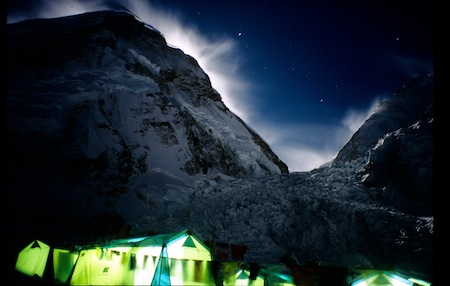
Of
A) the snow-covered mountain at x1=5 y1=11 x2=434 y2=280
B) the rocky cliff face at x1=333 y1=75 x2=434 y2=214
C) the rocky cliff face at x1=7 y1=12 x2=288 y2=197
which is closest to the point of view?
the snow-covered mountain at x1=5 y1=11 x2=434 y2=280

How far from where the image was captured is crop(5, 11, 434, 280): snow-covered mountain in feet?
61.3

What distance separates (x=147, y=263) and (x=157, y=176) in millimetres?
21909

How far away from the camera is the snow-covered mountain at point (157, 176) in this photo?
18.7 m

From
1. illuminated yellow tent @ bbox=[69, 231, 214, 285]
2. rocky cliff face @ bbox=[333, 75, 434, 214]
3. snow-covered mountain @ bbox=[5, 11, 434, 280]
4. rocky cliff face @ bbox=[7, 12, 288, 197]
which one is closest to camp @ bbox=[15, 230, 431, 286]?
illuminated yellow tent @ bbox=[69, 231, 214, 285]

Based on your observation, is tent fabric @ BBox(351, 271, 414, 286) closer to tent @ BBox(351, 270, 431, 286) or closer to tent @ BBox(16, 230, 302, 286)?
tent @ BBox(351, 270, 431, 286)

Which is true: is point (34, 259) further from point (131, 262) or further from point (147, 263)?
point (147, 263)

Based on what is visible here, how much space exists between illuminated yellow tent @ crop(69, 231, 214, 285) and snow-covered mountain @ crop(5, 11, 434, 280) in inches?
362

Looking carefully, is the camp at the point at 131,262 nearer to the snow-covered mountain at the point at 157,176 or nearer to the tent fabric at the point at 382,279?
the tent fabric at the point at 382,279

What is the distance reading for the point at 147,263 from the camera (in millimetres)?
6816

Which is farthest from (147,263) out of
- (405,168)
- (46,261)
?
(405,168)

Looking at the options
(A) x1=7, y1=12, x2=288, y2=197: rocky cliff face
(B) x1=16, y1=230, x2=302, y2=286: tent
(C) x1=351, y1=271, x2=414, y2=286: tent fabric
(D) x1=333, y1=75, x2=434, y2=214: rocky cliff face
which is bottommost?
(C) x1=351, y1=271, x2=414, y2=286: tent fabric

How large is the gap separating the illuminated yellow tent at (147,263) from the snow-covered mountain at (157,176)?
919 centimetres

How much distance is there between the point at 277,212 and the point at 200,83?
35784mm

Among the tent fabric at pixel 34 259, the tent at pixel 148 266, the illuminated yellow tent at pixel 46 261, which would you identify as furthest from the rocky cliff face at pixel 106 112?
the tent at pixel 148 266
